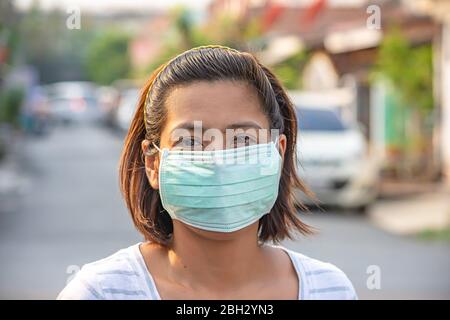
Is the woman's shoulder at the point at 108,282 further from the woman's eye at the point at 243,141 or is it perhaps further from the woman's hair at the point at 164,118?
the woman's eye at the point at 243,141

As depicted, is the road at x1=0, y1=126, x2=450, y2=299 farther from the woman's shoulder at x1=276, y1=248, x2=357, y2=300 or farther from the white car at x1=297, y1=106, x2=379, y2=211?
the woman's shoulder at x1=276, y1=248, x2=357, y2=300

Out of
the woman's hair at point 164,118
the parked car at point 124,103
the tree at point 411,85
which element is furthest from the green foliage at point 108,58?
the woman's hair at point 164,118

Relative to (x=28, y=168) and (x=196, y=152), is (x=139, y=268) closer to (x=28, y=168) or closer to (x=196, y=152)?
(x=196, y=152)

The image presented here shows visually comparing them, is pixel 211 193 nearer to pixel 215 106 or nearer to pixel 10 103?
pixel 215 106

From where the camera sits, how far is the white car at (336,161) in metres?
13.6

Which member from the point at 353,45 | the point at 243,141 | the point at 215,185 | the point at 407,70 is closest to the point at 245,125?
the point at 243,141

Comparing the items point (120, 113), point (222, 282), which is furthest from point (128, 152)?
point (120, 113)

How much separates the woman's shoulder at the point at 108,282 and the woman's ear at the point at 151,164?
0.22 metres

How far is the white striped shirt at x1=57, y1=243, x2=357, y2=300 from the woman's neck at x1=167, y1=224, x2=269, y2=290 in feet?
0.24

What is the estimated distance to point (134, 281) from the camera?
6.85 ft

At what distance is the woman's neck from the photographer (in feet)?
7.13

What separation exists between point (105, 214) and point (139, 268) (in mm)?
11508

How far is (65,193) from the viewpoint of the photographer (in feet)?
54.4

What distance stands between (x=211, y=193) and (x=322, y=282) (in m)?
0.29
